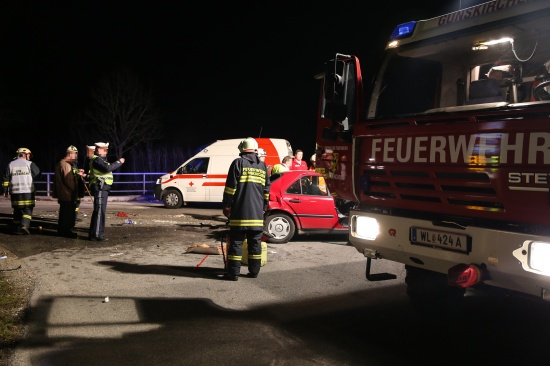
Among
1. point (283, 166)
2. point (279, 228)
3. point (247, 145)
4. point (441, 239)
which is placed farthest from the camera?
point (283, 166)

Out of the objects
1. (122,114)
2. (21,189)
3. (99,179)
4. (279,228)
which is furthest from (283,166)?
(122,114)

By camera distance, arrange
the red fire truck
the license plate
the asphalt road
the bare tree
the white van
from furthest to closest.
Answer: the bare tree < the white van < the asphalt road < the license plate < the red fire truck

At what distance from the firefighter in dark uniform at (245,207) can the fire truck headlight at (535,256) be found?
3.56 metres

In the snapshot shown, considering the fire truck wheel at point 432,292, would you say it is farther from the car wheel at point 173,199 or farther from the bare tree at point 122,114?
the bare tree at point 122,114

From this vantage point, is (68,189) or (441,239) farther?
(68,189)

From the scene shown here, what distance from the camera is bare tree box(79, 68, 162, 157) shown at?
3700 cm

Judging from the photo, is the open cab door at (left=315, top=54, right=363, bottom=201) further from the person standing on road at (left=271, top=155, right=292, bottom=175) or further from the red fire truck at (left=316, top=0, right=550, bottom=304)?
the person standing on road at (left=271, top=155, right=292, bottom=175)

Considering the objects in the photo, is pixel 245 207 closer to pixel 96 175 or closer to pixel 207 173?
pixel 96 175

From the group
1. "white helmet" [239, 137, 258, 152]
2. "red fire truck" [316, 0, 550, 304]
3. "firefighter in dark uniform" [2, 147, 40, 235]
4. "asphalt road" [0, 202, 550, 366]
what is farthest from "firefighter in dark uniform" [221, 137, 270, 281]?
"firefighter in dark uniform" [2, 147, 40, 235]

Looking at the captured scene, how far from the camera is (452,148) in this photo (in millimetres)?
3686

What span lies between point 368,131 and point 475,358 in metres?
2.14

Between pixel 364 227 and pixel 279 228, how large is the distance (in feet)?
15.9

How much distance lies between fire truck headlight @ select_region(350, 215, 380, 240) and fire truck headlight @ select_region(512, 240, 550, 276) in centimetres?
Result: 134

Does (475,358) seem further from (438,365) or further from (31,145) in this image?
(31,145)
